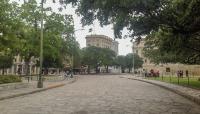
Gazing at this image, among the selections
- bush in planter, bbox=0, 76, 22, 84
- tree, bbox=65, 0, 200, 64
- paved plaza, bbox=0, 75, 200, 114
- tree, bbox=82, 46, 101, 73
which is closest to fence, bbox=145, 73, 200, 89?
paved plaza, bbox=0, 75, 200, 114

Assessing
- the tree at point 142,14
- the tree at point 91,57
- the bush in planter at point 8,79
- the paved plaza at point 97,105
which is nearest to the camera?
the tree at point 142,14

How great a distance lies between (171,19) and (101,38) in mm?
178124

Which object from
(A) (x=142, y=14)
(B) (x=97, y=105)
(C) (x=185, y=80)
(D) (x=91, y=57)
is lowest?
(B) (x=97, y=105)

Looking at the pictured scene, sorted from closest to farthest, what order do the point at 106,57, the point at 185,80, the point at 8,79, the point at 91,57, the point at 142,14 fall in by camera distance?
the point at 142,14, the point at 8,79, the point at 185,80, the point at 91,57, the point at 106,57

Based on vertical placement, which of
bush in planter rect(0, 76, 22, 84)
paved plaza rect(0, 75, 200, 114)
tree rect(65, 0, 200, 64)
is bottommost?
paved plaza rect(0, 75, 200, 114)

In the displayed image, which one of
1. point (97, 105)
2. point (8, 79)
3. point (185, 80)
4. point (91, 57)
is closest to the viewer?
point (97, 105)

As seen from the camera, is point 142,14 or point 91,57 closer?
point 142,14

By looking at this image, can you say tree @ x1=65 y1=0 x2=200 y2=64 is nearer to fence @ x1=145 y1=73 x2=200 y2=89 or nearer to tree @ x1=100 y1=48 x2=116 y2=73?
fence @ x1=145 y1=73 x2=200 y2=89

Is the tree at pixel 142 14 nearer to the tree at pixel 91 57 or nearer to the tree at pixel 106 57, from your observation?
the tree at pixel 91 57

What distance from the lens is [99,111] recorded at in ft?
56.2

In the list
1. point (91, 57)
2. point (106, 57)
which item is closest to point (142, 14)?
point (91, 57)

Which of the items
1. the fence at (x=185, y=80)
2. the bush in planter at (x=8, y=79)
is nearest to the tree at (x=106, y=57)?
the fence at (x=185, y=80)

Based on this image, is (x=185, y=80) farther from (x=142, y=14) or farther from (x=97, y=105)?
(x=142, y=14)

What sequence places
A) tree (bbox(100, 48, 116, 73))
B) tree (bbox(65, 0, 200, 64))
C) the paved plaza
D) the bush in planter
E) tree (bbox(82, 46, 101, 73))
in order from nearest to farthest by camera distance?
tree (bbox(65, 0, 200, 64)), the paved plaza, the bush in planter, tree (bbox(82, 46, 101, 73)), tree (bbox(100, 48, 116, 73))
